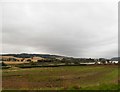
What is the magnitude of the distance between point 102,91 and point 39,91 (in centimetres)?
506

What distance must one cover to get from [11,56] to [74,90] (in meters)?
152

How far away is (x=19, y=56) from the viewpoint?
588 ft

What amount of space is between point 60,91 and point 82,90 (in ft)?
5.73

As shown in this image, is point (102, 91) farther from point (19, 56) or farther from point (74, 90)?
point (19, 56)

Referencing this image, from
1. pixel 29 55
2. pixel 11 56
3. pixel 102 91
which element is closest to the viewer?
pixel 102 91

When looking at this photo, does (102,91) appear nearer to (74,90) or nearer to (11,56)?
(74,90)

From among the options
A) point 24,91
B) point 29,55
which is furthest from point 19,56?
point 24,91

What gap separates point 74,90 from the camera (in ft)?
70.8

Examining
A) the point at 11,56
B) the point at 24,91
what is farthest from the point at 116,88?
the point at 11,56

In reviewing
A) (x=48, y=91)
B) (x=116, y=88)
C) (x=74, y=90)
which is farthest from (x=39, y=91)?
(x=116, y=88)

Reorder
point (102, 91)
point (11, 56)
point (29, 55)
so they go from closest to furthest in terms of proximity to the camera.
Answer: point (102, 91) < point (11, 56) < point (29, 55)

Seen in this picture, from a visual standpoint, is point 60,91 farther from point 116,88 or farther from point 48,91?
point 116,88

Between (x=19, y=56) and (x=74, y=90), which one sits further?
(x=19, y=56)

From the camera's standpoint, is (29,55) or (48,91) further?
(29,55)
